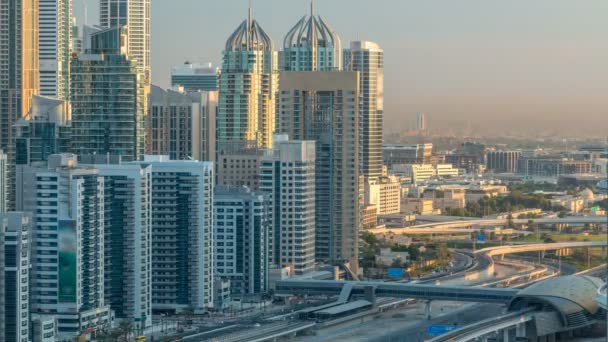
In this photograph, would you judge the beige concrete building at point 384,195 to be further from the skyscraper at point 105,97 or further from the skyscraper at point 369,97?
the skyscraper at point 105,97

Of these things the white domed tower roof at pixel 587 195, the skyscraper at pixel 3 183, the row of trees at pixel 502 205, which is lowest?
the row of trees at pixel 502 205

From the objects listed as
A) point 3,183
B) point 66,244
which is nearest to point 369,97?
point 3,183

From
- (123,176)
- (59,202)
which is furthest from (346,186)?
(59,202)

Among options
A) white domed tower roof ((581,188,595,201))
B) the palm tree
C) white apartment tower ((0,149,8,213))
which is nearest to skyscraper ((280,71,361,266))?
white apartment tower ((0,149,8,213))

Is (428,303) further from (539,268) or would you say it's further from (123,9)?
(123,9)

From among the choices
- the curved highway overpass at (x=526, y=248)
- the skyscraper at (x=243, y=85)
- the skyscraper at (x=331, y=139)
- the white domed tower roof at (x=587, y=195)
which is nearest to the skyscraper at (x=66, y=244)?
the skyscraper at (x=331, y=139)
